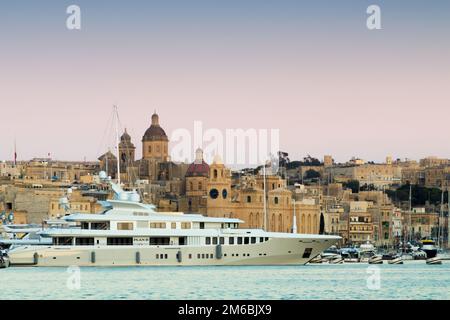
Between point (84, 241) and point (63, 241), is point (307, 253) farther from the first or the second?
point (63, 241)

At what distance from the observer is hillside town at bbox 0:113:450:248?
3809 inches

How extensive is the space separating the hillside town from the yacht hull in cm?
2525

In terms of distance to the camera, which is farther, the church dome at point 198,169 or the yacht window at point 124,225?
the church dome at point 198,169

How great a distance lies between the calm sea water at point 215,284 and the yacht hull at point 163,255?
79cm

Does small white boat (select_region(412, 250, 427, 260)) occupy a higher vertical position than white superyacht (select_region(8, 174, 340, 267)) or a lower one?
lower

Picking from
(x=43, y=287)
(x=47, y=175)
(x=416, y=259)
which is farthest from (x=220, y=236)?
(x=47, y=175)

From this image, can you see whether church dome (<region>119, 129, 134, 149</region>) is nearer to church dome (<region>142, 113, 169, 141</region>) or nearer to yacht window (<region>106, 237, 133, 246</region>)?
church dome (<region>142, 113, 169, 141</region>)

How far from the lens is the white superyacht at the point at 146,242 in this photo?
52.7 meters

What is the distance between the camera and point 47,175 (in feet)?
406

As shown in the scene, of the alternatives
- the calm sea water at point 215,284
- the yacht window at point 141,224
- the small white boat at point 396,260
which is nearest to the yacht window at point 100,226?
the yacht window at point 141,224

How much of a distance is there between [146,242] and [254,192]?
45426mm

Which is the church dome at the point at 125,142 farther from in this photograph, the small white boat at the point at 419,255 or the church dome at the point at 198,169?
the small white boat at the point at 419,255

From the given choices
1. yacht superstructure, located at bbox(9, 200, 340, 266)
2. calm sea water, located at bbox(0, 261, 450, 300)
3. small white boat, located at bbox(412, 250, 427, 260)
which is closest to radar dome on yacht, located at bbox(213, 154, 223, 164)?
small white boat, located at bbox(412, 250, 427, 260)
